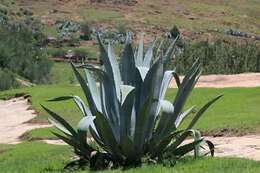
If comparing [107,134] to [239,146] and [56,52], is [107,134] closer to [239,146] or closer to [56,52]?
[239,146]

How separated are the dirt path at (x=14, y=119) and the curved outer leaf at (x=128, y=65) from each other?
35.2 feet

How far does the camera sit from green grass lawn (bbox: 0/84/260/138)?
60.3ft

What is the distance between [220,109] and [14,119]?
9.27 m

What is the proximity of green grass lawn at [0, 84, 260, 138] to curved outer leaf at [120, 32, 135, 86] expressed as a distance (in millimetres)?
7395

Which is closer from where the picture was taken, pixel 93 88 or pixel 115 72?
pixel 115 72

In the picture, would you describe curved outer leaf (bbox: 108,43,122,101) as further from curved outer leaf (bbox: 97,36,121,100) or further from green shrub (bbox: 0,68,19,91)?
green shrub (bbox: 0,68,19,91)

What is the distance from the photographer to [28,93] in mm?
35500

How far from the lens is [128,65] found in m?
10.6

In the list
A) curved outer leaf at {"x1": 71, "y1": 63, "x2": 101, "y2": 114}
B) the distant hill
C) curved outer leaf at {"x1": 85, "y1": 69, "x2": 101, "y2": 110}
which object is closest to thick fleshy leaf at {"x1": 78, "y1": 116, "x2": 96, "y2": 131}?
curved outer leaf at {"x1": 71, "y1": 63, "x2": 101, "y2": 114}

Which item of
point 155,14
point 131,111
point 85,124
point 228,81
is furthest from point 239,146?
point 155,14

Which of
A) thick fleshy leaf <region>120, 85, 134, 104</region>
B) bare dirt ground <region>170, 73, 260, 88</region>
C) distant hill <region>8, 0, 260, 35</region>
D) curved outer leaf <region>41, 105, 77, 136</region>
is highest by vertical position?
thick fleshy leaf <region>120, 85, 134, 104</region>

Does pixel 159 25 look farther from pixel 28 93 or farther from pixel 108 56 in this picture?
pixel 108 56

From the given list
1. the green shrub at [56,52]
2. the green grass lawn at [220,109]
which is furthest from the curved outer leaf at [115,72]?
the green shrub at [56,52]

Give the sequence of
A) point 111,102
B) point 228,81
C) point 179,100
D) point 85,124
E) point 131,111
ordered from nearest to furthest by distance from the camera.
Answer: point 85,124 < point 131,111 < point 111,102 < point 179,100 < point 228,81
